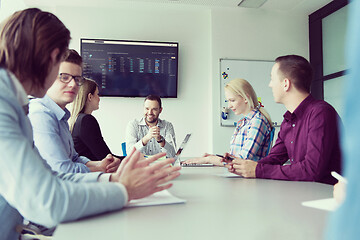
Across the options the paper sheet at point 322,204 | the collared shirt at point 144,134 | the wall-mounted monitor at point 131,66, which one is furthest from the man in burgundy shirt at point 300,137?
the wall-mounted monitor at point 131,66

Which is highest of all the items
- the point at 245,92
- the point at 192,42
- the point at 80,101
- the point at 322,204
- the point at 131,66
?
the point at 192,42

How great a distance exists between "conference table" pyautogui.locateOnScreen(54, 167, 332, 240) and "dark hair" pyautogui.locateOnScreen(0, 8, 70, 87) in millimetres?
439

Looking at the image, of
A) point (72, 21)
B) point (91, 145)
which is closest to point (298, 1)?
point (72, 21)

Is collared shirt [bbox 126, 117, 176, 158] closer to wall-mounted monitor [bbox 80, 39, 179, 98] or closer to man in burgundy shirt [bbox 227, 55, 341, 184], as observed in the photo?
wall-mounted monitor [bbox 80, 39, 179, 98]

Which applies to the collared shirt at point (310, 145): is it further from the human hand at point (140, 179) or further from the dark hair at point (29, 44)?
the dark hair at point (29, 44)

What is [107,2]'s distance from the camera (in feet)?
14.8

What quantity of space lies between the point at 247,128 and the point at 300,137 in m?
0.66

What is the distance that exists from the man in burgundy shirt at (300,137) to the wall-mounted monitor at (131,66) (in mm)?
2702

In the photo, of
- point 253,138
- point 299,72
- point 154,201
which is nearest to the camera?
point 154,201

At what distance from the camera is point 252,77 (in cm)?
473

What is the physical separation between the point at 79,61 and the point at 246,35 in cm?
351

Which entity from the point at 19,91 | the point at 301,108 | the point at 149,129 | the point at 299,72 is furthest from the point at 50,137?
the point at 149,129

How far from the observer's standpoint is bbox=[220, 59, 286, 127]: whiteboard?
15.3 ft

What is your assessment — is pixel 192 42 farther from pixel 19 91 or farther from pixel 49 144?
pixel 19 91
